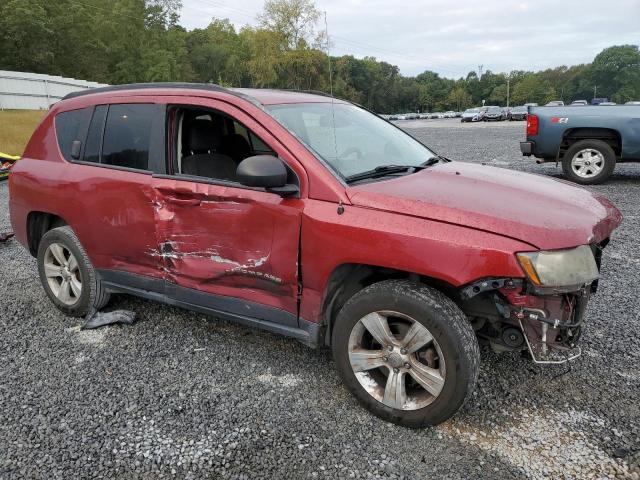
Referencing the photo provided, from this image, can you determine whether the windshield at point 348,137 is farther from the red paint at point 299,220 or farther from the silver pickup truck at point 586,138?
the silver pickup truck at point 586,138

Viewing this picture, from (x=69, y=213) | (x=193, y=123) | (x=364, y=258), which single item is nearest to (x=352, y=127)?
(x=193, y=123)

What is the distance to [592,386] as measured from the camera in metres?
3.03

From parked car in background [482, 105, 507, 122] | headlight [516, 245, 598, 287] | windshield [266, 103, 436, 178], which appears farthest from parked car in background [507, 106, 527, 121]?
headlight [516, 245, 598, 287]

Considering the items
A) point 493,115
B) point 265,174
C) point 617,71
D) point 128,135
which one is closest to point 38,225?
point 128,135

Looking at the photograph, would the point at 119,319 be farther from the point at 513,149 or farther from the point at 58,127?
the point at 513,149

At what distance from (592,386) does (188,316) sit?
2.93 metres

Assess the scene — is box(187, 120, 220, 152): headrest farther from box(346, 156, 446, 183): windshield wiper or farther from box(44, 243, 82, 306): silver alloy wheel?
box(44, 243, 82, 306): silver alloy wheel

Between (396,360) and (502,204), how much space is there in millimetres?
991

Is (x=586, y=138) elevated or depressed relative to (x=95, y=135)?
elevated

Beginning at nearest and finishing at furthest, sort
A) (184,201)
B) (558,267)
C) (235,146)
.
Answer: (558,267)
(184,201)
(235,146)

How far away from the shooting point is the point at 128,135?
363 cm

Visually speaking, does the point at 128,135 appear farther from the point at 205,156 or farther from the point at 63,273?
the point at 63,273

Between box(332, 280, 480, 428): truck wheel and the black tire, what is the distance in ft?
7.06

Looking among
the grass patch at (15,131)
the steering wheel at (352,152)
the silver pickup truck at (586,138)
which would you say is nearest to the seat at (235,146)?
the steering wheel at (352,152)
